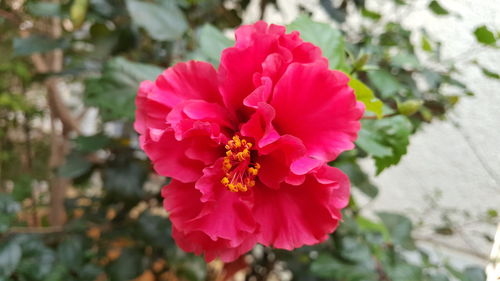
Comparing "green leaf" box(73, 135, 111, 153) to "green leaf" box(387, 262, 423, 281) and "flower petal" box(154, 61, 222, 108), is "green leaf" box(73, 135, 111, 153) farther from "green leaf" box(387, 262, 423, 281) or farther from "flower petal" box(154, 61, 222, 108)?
"green leaf" box(387, 262, 423, 281)

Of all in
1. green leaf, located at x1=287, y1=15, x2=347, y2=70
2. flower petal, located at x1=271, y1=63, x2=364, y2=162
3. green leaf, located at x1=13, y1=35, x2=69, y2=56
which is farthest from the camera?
green leaf, located at x1=13, y1=35, x2=69, y2=56

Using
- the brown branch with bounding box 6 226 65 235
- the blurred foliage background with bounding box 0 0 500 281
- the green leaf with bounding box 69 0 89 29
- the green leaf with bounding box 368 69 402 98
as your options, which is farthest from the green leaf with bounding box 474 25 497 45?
the brown branch with bounding box 6 226 65 235

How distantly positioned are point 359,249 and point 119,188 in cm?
56

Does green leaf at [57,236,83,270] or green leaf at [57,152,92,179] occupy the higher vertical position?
green leaf at [57,152,92,179]

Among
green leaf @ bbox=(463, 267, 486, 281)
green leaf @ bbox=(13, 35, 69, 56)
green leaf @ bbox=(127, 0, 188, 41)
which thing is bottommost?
green leaf @ bbox=(463, 267, 486, 281)

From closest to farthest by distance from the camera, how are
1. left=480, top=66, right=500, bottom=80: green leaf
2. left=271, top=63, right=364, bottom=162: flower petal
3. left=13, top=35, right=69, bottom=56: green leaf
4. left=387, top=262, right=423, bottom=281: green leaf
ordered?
1. left=271, top=63, right=364, bottom=162: flower petal
2. left=480, top=66, right=500, bottom=80: green leaf
3. left=387, top=262, right=423, bottom=281: green leaf
4. left=13, top=35, right=69, bottom=56: green leaf

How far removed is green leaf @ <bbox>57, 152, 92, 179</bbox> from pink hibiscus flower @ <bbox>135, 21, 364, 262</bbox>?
60cm

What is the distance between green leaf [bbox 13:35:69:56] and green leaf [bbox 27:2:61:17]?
57 mm

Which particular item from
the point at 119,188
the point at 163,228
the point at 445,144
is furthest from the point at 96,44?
the point at 445,144

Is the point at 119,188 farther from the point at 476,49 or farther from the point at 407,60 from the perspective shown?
the point at 476,49

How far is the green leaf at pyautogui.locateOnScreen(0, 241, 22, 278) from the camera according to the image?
0.66m

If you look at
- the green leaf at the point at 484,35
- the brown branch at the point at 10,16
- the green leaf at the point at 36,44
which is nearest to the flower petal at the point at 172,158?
the green leaf at the point at 484,35

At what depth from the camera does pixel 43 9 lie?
0.79 metres

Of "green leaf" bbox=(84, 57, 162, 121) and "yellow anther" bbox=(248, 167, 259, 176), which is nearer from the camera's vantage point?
"yellow anther" bbox=(248, 167, 259, 176)
